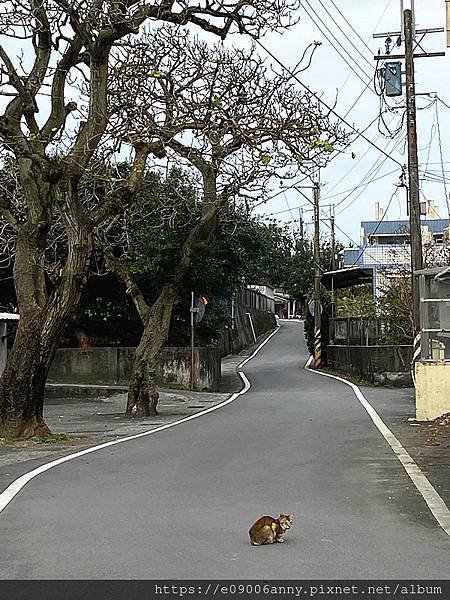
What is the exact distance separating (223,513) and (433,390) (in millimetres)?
10843

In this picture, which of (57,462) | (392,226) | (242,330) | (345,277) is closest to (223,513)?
(57,462)

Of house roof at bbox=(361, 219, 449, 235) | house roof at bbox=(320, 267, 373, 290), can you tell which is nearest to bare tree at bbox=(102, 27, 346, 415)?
house roof at bbox=(320, 267, 373, 290)

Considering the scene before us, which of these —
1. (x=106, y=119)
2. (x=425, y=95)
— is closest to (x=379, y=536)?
(x=106, y=119)

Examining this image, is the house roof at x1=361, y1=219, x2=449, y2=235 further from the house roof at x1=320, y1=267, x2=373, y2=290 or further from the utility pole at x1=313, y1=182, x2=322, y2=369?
the utility pole at x1=313, y1=182, x2=322, y2=369

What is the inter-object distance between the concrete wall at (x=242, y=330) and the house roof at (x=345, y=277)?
644 centimetres

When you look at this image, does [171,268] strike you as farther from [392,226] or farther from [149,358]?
[392,226]

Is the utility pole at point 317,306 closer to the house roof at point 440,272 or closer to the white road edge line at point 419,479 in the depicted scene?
the house roof at point 440,272

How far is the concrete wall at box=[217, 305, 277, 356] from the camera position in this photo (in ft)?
188

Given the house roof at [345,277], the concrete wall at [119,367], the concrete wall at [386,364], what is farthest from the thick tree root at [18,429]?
the house roof at [345,277]

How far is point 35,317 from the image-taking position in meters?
17.2

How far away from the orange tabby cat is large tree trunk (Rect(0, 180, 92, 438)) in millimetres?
10113

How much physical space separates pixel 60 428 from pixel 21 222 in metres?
4.82

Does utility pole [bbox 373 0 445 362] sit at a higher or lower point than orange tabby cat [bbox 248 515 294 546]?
higher

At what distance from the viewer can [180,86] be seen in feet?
64.8
